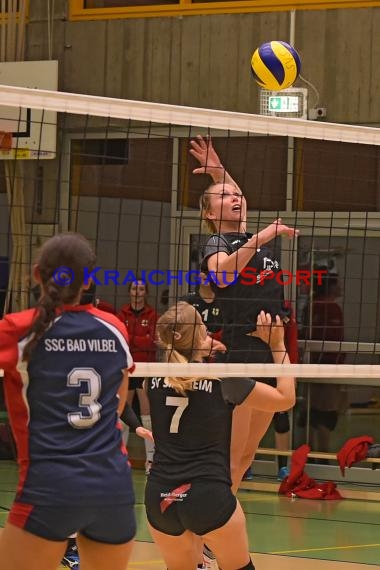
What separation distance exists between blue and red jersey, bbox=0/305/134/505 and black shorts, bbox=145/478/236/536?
1.20 meters

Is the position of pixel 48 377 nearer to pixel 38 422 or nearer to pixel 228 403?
pixel 38 422

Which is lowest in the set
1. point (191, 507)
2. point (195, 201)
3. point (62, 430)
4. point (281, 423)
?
point (281, 423)

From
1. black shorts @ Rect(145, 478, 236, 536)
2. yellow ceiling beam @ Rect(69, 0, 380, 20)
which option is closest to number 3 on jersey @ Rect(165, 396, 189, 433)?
black shorts @ Rect(145, 478, 236, 536)

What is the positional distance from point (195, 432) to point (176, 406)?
14cm

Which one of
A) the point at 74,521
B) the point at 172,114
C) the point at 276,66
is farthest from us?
the point at 276,66

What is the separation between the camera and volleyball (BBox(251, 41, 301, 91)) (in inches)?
356

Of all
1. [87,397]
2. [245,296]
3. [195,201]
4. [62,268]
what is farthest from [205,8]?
[87,397]

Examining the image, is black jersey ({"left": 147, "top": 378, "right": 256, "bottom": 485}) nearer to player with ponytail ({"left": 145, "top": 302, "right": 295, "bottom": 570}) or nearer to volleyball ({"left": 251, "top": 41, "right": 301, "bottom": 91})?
player with ponytail ({"left": 145, "top": 302, "right": 295, "bottom": 570})

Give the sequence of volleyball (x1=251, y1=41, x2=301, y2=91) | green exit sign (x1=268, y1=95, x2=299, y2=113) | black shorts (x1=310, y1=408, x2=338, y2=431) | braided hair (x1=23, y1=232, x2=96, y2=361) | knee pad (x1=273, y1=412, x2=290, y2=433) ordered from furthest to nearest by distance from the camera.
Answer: black shorts (x1=310, y1=408, x2=338, y2=431) → knee pad (x1=273, y1=412, x2=290, y2=433) → green exit sign (x1=268, y1=95, x2=299, y2=113) → volleyball (x1=251, y1=41, x2=301, y2=91) → braided hair (x1=23, y1=232, x2=96, y2=361)

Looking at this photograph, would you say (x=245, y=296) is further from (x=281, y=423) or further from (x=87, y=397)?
(x=281, y=423)

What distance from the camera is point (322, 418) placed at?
11.9 m

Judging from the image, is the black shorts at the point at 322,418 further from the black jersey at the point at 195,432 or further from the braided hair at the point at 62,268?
the braided hair at the point at 62,268

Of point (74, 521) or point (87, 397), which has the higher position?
point (87, 397)

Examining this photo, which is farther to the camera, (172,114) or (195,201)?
(195,201)
